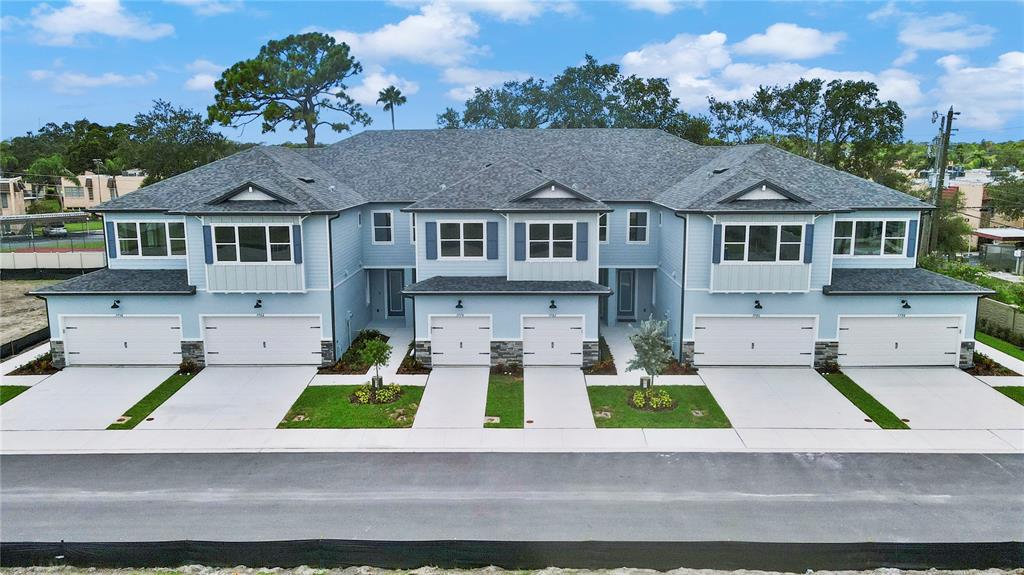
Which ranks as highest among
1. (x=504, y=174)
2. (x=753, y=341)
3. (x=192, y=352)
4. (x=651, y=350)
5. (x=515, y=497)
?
(x=504, y=174)

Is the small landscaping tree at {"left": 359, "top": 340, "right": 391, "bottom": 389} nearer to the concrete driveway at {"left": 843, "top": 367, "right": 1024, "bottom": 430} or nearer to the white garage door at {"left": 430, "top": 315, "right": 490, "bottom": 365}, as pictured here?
the white garage door at {"left": 430, "top": 315, "right": 490, "bottom": 365}

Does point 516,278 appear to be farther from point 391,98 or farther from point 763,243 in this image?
point 391,98

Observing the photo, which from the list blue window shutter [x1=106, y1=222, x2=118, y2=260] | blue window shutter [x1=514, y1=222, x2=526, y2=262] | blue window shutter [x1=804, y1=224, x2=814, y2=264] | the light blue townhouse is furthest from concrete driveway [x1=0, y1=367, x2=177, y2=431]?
blue window shutter [x1=804, y1=224, x2=814, y2=264]

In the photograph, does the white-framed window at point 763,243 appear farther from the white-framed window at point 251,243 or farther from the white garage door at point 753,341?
the white-framed window at point 251,243

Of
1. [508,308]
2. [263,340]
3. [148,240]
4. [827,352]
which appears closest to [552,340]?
[508,308]

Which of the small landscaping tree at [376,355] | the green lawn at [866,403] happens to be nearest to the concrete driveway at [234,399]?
the small landscaping tree at [376,355]

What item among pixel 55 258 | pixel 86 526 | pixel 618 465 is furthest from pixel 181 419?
pixel 55 258

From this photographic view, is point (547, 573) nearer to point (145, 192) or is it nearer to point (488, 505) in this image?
point (488, 505)
